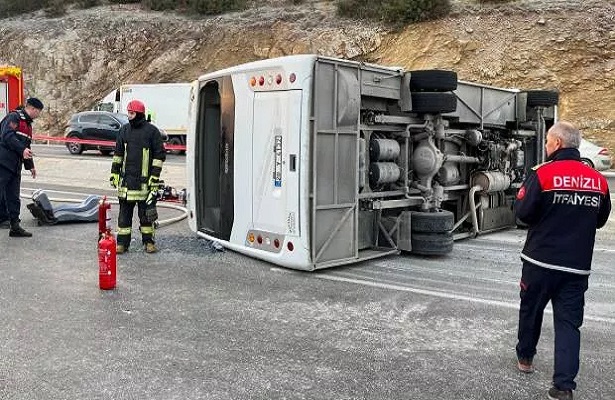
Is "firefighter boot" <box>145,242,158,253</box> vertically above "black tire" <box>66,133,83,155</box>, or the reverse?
"black tire" <box>66,133,83,155</box>

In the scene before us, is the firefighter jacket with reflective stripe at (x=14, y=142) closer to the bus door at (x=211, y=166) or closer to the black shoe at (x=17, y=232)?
the black shoe at (x=17, y=232)

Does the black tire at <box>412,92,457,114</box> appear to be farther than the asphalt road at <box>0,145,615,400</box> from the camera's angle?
Yes

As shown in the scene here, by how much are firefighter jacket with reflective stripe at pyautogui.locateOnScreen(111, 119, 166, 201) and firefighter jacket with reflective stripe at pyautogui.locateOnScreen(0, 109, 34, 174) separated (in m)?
2.03

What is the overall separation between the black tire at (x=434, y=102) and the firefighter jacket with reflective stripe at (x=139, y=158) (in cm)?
313

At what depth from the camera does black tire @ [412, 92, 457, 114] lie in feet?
24.1

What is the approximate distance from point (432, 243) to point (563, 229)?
374cm

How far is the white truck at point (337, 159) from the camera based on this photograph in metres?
6.54

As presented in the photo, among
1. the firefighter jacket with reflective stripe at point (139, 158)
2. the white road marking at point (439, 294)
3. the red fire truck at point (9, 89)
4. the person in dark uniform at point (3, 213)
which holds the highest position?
the red fire truck at point (9, 89)

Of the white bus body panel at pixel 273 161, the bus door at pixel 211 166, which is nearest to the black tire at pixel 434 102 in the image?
the white bus body panel at pixel 273 161

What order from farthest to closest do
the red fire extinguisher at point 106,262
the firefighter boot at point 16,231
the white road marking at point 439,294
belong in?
the firefighter boot at point 16,231 → the red fire extinguisher at point 106,262 → the white road marking at point 439,294

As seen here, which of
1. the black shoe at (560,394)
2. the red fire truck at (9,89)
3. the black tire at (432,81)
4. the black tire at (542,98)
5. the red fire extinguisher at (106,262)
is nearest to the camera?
the black shoe at (560,394)

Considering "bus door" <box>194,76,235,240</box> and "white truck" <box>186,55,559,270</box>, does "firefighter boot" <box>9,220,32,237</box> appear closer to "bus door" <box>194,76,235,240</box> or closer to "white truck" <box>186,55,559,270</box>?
"white truck" <box>186,55,559,270</box>

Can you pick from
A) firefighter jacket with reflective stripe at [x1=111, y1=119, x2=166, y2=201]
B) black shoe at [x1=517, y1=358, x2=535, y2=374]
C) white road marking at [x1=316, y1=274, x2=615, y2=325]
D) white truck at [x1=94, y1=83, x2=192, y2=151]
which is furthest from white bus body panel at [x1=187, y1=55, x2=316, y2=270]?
white truck at [x1=94, y1=83, x2=192, y2=151]

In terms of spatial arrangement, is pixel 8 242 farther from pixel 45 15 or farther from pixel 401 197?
pixel 45 15
